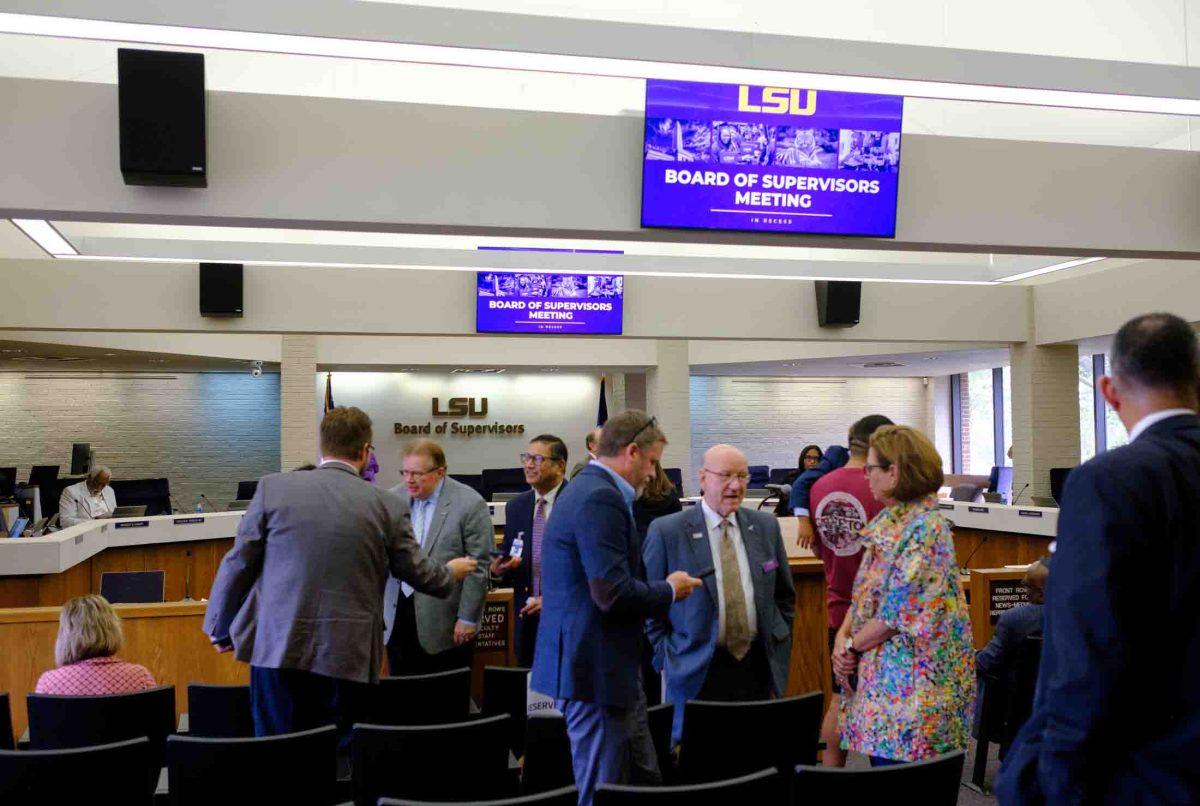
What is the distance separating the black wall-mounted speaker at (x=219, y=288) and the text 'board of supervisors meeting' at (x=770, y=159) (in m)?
5.45

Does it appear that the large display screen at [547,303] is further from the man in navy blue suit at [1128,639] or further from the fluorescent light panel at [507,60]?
the man in navy blue suit at [1128,639]

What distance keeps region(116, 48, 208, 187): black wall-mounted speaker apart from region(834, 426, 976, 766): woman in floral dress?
4.07 m

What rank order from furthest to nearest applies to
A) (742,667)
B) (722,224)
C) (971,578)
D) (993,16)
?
(993,16), (722,224), (971,578), (742,667)

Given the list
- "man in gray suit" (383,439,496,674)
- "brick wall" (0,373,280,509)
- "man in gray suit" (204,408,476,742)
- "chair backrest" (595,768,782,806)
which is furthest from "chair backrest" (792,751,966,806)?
"brick wall" (0,373,280,509)

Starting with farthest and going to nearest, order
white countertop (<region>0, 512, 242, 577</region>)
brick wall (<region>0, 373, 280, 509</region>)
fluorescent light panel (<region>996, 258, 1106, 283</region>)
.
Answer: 1. brick wall (<region>0, 373, 280, 509</region>)
2. fluorescent light panel (<region>996, 258, 1106, 283</region>)
3. white countertop (<region>0, 512, 242, 577</region>)

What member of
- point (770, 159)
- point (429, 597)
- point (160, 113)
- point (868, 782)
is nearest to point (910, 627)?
point (868, 782)

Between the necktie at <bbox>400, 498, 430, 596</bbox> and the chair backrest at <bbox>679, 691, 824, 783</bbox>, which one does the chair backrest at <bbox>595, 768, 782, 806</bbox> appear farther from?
the necktie at <bbox>400, 498, 430, 596</bbox>

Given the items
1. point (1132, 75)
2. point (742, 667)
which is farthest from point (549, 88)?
point (742, 667)

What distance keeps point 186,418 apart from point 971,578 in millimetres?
14938

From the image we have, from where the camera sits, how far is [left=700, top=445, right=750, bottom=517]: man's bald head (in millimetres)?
3635

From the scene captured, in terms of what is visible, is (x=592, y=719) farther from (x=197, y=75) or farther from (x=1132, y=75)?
(x=1132, y=75)

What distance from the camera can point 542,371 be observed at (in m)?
18.0

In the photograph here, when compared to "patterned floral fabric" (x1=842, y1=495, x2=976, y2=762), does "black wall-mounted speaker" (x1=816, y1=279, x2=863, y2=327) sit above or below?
above

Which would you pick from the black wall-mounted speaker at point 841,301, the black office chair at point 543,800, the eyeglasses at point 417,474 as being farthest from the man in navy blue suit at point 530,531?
the black wall-mounted speaker at point 841,301
